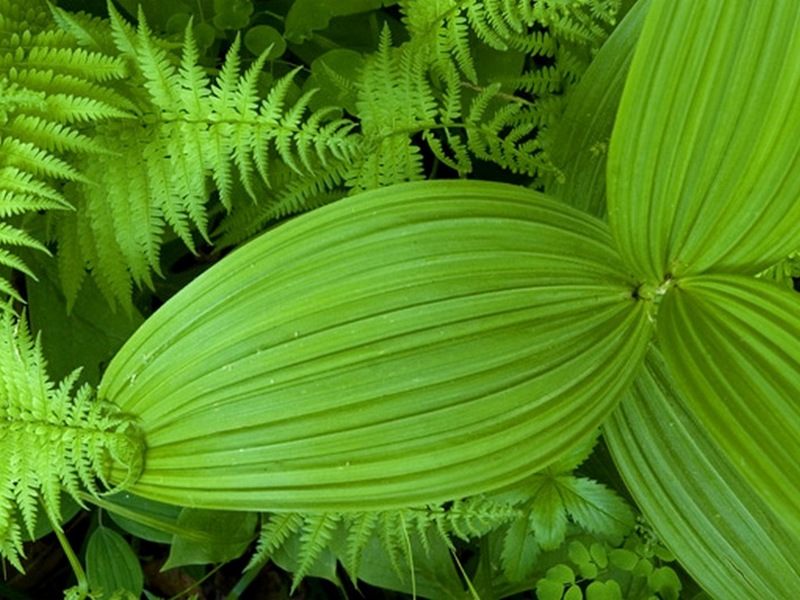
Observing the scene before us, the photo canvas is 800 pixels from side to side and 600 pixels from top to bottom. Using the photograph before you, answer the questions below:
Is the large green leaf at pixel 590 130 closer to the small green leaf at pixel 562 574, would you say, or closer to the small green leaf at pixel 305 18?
the small green leaf at pixel 305 18

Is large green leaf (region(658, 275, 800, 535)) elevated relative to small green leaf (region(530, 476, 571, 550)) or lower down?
elevated

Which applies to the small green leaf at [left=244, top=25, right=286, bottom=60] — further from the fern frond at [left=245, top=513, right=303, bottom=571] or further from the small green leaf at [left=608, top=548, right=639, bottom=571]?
the small green leaf at [left=608, top=548, right=639, bottom=571]

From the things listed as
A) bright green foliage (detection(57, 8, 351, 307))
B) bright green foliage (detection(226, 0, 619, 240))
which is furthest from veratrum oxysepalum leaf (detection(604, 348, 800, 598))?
bright green foliage (detection(57, 8, 351, 307))

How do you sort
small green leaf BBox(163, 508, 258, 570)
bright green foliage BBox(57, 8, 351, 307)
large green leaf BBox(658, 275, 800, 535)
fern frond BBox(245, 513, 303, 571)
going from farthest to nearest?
1. small green leaf BBox(163, 508, 258, 570)
2. fern frond BBox(245, 513, 303, 571)
3. bright green foliage BBox(57, 8, 351, 307)
4. large green leaf BBox(658, 275, 800, 535)

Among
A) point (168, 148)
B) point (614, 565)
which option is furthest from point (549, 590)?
point (168, 148)

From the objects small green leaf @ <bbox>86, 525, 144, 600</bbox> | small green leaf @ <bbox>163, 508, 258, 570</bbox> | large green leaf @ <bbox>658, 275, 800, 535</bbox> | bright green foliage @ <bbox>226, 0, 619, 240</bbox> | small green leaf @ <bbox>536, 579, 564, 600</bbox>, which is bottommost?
small green leaf @ <bbox>86, 525, 144, 600</bbox>

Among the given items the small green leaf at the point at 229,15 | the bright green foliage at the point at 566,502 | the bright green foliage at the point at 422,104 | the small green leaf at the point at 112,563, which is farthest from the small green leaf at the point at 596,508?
the small green leaf at the point at 229,15

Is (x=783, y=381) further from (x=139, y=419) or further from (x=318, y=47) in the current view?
(x=318, y=47)

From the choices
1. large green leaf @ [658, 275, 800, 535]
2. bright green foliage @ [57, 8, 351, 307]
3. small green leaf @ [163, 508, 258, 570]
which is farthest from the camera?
small green leaf @ [163, 508, 258, 570]
